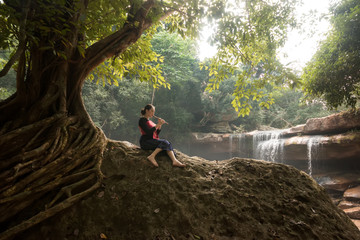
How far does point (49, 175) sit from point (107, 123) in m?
16.6

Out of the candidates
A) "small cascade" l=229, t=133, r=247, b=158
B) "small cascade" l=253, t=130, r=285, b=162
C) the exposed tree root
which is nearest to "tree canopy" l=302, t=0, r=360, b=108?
"small cascade" l=253, t=130, r=285, b=162

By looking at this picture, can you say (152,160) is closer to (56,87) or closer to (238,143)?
(56,87)

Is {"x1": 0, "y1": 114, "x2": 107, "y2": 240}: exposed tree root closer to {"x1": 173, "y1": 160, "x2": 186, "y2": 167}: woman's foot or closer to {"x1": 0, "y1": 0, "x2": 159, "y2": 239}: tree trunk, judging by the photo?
{"x1": 0, "y1": 0, "x2": 159, "y2": 239}: tree trunk

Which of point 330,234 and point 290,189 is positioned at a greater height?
point 290,189

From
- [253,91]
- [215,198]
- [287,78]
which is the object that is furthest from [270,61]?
[215,198]

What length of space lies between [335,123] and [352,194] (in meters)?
3.48

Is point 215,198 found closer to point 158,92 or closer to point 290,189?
point 290,189

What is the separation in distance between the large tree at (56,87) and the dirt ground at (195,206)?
227 mm

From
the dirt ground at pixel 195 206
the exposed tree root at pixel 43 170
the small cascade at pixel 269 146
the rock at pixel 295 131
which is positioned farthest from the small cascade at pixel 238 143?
the exposed tree root at pixel 43 170

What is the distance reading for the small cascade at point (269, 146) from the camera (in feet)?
39.6

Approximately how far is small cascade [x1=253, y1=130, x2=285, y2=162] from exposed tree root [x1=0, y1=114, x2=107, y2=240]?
11909 mm

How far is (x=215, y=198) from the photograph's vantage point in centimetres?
251

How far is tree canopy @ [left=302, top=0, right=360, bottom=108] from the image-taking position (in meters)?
7.02

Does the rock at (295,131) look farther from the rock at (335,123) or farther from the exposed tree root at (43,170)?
the exposed tree root at (43,170)
